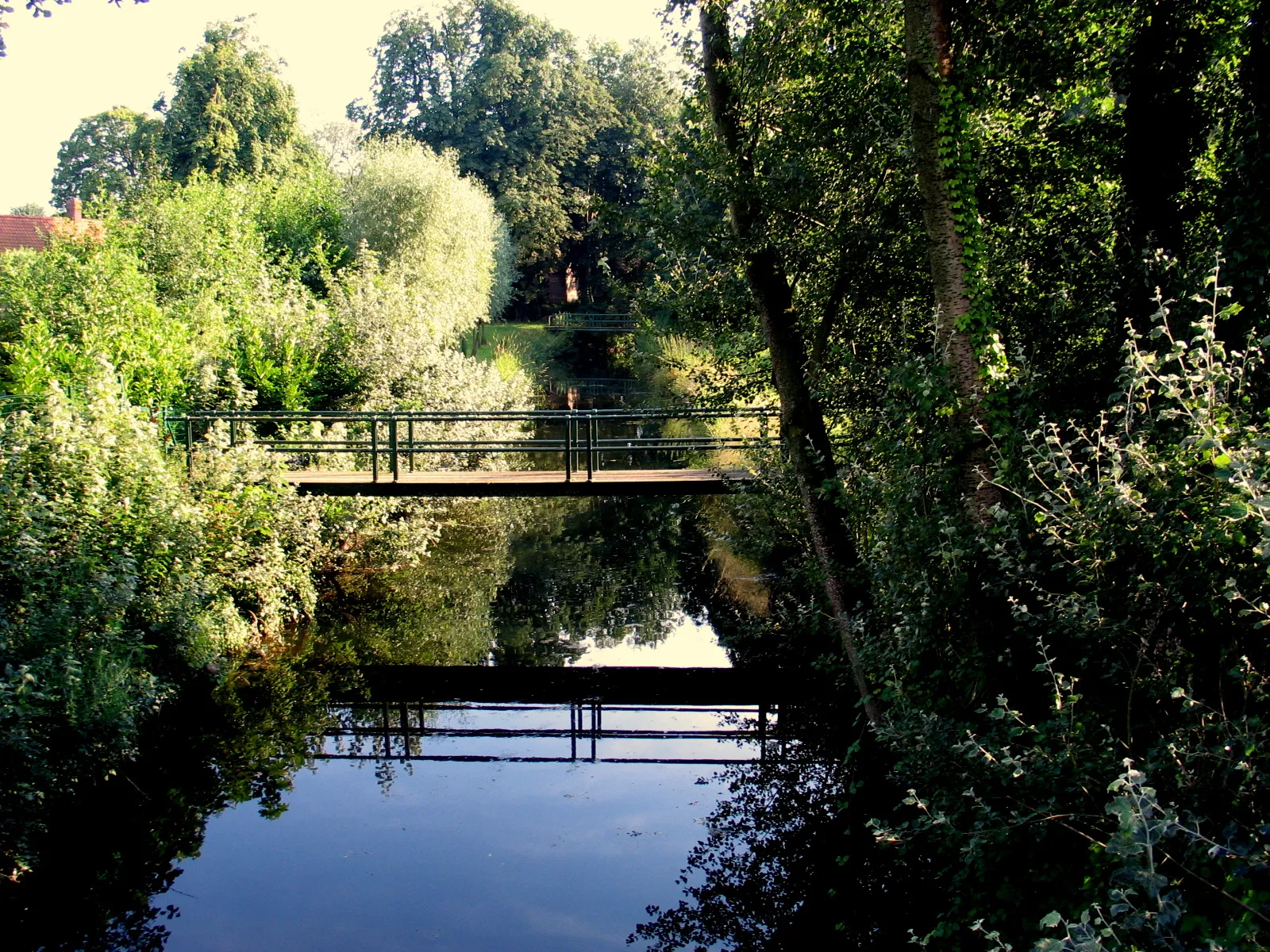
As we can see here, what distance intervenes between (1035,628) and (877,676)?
5.06ft

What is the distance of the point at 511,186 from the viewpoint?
44.5 m

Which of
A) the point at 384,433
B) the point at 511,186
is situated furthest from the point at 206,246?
the point at 511,186

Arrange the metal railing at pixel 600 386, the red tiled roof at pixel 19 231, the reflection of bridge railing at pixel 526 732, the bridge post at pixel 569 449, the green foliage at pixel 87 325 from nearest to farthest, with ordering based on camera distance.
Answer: the reflection of bridge railing at pixel 526 732, the bridge post at pixel 569 449, the green foliage at pixel 87 325, the metal railing at pixel 600 386, the red tiled roof at pixel 19 231

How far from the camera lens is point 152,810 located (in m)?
8.84

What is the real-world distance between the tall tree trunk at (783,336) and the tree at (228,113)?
3154cm

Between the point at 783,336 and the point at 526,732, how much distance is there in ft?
16.1

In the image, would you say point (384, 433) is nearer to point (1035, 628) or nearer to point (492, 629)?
point (492, 629)

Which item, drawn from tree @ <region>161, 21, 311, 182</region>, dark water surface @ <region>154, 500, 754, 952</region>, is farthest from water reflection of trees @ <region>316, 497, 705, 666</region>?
tree @ <region>161, 21, 311, 182</region>

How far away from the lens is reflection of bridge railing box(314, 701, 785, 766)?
1017cm

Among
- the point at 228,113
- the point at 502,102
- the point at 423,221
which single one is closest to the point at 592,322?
the point at 502,102

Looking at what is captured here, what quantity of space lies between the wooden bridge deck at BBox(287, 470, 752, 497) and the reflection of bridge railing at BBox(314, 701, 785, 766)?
272 cm

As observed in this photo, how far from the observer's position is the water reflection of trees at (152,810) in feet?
23.8

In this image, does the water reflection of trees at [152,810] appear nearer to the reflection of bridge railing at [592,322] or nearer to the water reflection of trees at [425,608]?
the water reflection of trees at [425,608]

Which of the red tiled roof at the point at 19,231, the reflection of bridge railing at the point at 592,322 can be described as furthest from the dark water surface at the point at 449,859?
the red tiled roof at the point at 19,231
